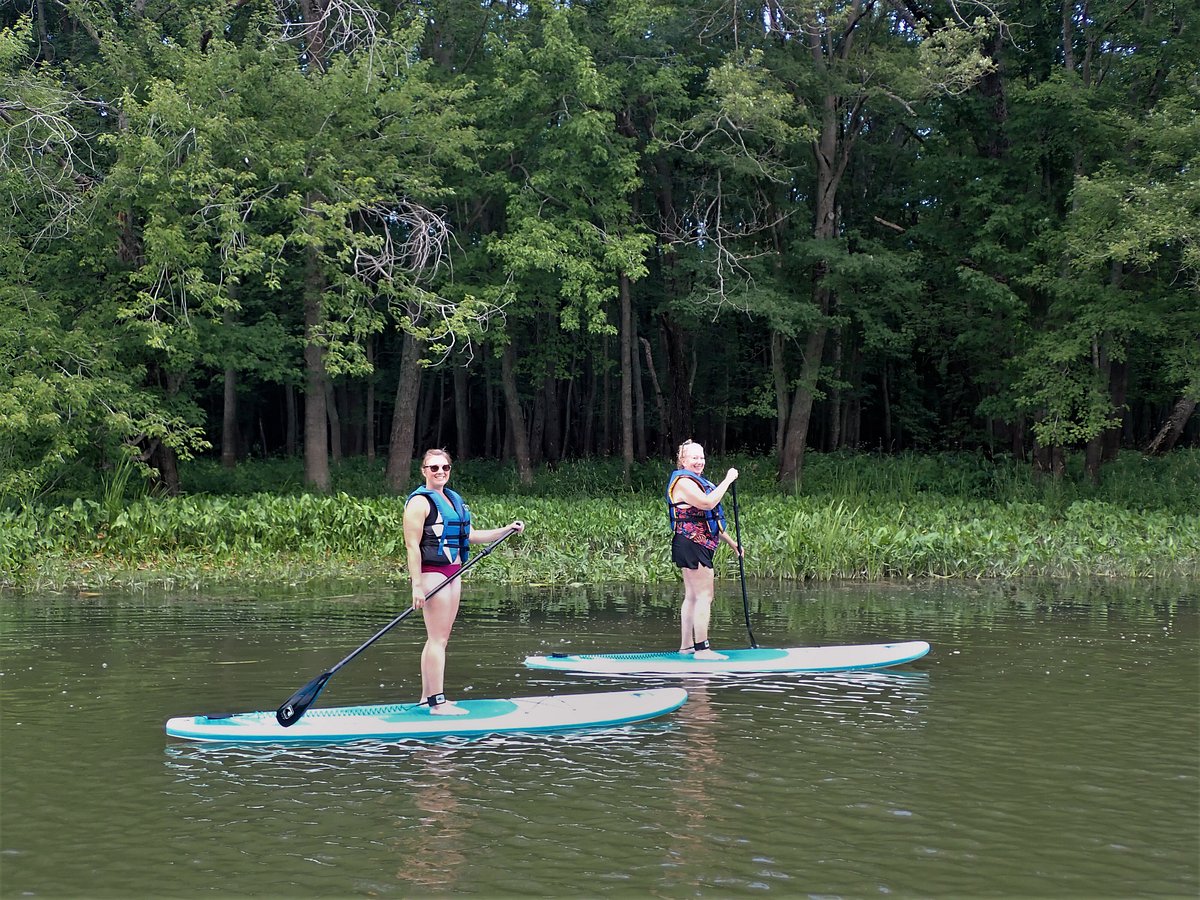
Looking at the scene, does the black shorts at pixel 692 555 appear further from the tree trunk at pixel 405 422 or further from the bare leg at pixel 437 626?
the tree trunk at pixel 405 422

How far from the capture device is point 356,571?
14.9 m

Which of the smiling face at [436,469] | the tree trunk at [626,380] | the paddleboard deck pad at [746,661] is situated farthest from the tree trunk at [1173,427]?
the smiling face at [436,469]

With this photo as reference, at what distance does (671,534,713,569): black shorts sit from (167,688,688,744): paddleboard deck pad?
5.52ft

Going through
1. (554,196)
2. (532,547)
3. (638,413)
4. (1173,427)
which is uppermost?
(554,196)

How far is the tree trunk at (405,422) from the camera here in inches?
945

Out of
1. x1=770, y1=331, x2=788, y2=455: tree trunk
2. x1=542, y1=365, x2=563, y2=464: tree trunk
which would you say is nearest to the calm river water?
x1=770, y1=331, x2=788, y2=455: tree trunk

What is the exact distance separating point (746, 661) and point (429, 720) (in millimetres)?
2924

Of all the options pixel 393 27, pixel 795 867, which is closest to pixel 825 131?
pixel 393 27

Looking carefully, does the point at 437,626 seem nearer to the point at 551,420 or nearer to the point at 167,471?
the point at 167,471

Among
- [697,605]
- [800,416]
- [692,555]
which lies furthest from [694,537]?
[800,416]

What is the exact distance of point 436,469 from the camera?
718 centimetres

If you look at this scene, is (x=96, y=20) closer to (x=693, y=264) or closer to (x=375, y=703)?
(x=693, y=264)

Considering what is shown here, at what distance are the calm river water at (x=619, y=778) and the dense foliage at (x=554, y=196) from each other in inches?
374

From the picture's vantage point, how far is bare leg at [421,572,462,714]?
7.32 metres
